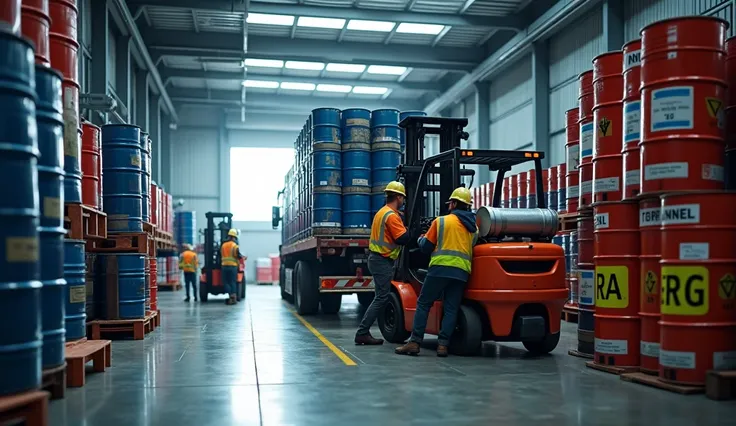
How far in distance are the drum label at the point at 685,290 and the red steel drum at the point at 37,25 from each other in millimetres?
4475

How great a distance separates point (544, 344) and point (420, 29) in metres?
12.9

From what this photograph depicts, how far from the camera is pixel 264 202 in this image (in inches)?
1145

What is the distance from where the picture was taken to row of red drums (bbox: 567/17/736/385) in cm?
471

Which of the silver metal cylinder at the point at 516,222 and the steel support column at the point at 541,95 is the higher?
the steel support column at the point at 541,95

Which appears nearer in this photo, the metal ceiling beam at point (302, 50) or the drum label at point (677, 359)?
the drum label at point (677, 359)

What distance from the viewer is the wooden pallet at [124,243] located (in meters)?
8.40

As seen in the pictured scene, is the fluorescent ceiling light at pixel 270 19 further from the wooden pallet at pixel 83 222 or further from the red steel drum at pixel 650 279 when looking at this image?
the red steel drum at pixel 650 279

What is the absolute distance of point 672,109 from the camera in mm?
4945

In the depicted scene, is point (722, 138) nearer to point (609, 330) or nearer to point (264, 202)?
point (609, 330)

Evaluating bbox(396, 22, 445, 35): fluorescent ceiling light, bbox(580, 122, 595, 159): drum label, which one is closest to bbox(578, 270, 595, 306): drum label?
bbox(580, 122, 595, 159): drum label

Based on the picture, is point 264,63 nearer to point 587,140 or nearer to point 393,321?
point 393,321

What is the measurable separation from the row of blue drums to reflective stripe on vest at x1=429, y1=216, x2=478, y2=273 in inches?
154

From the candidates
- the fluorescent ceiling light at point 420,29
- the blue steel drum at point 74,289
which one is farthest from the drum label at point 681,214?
the fluorescent ceiling light at point 420,29

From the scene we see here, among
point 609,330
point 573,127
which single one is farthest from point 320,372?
point 573,127
